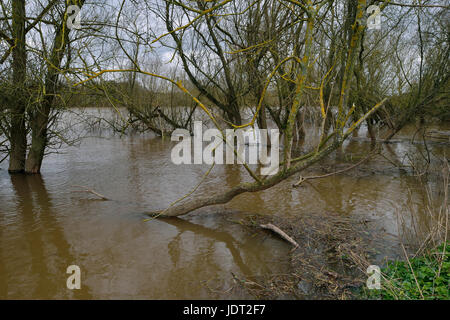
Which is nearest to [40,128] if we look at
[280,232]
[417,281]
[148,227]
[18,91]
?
[18,91]

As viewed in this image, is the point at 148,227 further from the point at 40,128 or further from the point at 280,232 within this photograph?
the point at 40,128

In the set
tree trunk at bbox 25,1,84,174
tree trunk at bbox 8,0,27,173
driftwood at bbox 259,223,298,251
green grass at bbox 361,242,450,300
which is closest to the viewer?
green grass at bbox 361,242,450,300

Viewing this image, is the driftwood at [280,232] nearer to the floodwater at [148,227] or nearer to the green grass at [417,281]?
the floodwater at [148,227]

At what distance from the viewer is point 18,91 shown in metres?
6.41

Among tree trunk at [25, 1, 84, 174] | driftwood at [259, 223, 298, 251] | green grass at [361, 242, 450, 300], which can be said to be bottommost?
green grass at [361, 242, 450, 300]

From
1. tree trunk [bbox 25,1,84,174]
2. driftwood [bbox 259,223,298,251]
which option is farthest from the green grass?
tree trunk [bbox 25,1,84,174]

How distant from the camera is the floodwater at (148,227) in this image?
3.63 m

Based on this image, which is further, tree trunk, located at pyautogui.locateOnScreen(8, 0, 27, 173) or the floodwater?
tree trunk, located at pyautogui.locateOnScreen(8, 0, 27, 173)

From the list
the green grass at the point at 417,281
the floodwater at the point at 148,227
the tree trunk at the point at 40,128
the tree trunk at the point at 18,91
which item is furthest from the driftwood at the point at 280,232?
the tree trunk at the point at 40,128

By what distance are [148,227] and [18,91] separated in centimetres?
405

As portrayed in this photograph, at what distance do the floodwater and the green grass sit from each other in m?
0.62

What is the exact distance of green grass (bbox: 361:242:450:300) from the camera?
296 cm

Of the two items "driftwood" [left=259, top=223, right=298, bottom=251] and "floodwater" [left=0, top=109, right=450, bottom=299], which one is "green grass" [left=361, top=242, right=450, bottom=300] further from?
"driftwood" [left=259, top=223, right=298, bottom=251]
